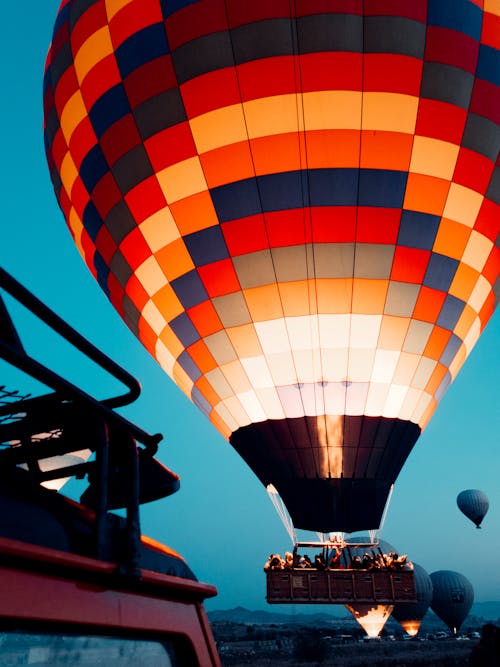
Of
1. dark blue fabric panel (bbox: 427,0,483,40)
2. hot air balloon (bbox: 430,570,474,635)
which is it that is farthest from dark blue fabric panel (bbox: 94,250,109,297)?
hot air balloon (bbox: 430,570,474,635)

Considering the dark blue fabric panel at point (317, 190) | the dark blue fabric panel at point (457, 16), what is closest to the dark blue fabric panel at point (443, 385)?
the dark blue fabric panel at point (317, 190)

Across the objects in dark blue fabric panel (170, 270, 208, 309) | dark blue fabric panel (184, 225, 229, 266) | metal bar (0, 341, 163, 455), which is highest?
dark blue fabric panel (184, 225, 229, 266)

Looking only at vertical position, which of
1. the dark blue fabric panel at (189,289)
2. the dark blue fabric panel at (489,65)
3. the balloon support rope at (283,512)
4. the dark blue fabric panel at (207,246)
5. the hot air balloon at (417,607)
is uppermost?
the dark blue fabric panel at (489,65)

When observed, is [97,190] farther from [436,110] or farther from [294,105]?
[436,110]

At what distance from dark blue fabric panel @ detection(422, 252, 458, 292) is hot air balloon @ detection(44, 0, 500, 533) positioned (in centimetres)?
3

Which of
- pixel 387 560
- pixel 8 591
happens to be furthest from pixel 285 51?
pixel 8 591

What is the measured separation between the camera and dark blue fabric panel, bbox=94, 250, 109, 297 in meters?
11.0

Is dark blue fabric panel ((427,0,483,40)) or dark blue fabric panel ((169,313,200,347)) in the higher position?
dark blue fabric panel ((427,0,483,40))

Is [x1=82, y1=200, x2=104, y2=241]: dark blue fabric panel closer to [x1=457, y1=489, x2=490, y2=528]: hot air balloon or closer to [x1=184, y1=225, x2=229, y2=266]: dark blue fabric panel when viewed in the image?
[x1=184, y1=225, x2=229, y2=266]: dark blue fabric panel

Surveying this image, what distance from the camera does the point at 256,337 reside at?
9.26m

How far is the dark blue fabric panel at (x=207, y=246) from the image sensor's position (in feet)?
30.2

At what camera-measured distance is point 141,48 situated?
9.28 m

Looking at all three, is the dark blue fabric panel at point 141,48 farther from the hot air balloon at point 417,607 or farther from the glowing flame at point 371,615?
the hot air balloon at point 417,607

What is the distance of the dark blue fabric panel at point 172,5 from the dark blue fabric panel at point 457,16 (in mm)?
3850
